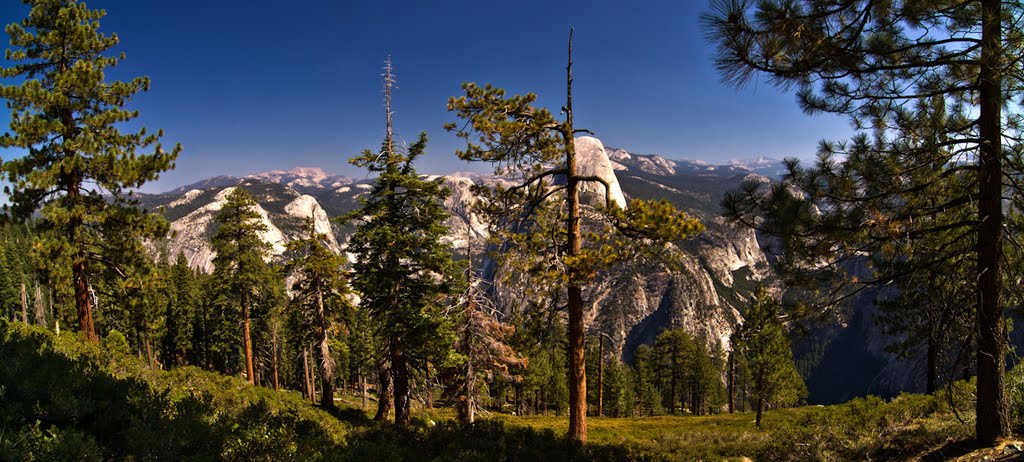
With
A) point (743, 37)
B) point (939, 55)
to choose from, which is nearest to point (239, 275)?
point (743, 37)

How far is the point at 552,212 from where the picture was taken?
11.4m

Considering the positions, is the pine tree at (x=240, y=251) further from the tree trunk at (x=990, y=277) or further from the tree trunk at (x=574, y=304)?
the tree trunk at (x=990, y=277)

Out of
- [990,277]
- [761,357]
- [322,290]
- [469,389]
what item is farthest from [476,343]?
[761,357]

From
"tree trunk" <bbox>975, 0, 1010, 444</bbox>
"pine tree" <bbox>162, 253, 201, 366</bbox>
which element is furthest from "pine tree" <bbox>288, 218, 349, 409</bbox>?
"pine tree" <bbox>162, 253, 201, 366</bbox>

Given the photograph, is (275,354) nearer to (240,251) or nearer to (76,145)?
(240,251)

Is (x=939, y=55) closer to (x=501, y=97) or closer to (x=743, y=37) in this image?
(x=743, y=37)

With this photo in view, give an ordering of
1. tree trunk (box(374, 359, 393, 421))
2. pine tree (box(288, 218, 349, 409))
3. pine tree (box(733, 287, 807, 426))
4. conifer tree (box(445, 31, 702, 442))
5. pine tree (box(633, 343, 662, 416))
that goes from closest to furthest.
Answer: conifer tree (box(445, 31, 702, 442)) < tree trunk (box(374, 359, 393, 421)) < pine tree (box(288, 218, 349, 409)) < pine tree (box(733, 287, 807, 426)) < pine tree (box(633, 343, 662, 416))

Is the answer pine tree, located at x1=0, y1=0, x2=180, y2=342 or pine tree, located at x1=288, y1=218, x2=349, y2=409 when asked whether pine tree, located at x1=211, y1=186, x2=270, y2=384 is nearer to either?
pine tree, located at x1=288, y1=218, x2=349, y2=409

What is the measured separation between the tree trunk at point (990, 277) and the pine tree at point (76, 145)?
19.4 metres

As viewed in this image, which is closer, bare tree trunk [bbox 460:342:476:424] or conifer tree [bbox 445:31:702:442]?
conifer tree [bbox 445:31:702:442]

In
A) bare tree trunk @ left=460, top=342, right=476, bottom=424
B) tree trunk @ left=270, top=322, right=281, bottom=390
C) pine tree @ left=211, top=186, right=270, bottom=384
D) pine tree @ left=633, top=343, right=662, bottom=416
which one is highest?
pine tree @ left=211, top=186, right=270, bottom=384

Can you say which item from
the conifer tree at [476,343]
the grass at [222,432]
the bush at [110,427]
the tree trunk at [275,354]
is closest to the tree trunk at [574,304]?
the grass at [222,432]

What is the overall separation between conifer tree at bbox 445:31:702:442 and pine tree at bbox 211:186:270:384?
1775 centimetres

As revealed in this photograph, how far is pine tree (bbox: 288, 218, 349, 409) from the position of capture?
21.2 metres
